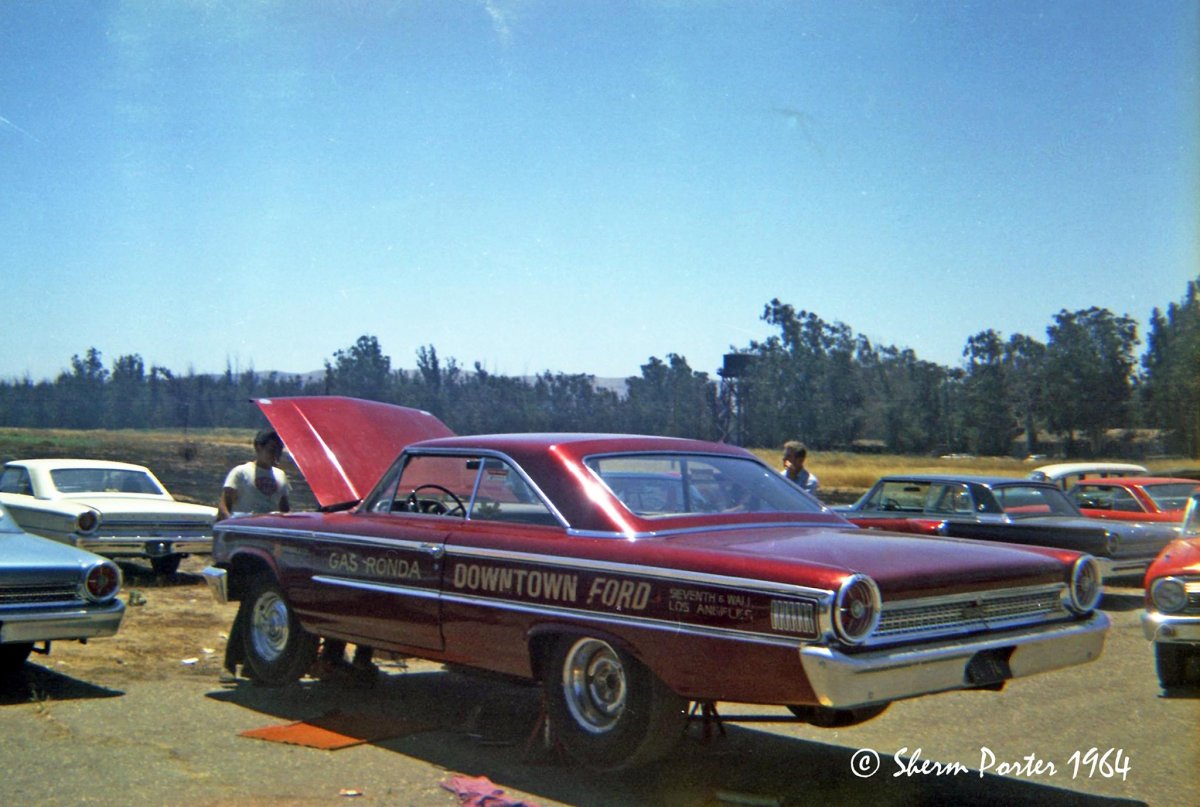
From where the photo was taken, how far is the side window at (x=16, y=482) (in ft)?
41.3

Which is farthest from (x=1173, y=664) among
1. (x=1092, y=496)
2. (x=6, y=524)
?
(x=1092, y=496)

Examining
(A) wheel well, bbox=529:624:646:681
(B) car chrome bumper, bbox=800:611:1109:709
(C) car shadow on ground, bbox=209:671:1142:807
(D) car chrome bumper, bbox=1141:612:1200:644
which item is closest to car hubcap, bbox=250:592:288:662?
(C) car shadow on ground, bbox=209:671:1142:807

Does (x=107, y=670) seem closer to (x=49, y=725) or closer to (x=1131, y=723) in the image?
(x=49, y=725)

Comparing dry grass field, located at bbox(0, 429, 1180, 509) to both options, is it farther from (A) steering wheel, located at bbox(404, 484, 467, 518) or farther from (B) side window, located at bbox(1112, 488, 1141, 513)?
(A) steering wheel, located at bbox(404, 484, 467, 518)

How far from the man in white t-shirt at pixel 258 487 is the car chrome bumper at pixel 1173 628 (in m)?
5.94

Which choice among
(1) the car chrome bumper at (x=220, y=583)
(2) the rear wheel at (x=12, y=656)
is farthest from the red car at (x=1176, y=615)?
(2) the rear wheel at (x=12, y=656)

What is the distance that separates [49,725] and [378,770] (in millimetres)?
1976

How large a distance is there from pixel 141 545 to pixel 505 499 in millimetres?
7863

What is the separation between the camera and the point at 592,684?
16.1 feet

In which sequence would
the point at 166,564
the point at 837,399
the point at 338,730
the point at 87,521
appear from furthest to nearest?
the point at 837,399, the point at 166,564, the point at 87,521, the point at 338,730

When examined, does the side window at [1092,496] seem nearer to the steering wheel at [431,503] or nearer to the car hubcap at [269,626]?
the steering wheel at [431,503]

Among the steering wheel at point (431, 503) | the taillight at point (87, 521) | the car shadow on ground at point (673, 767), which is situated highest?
the steering wheel at point (431, 503)

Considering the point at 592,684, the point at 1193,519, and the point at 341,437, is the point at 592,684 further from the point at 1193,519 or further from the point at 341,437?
the point at 1193,519

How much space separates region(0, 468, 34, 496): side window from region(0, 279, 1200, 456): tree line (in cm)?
2128
